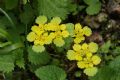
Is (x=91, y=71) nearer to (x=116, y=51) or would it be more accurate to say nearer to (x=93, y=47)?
(x=93, y=47)

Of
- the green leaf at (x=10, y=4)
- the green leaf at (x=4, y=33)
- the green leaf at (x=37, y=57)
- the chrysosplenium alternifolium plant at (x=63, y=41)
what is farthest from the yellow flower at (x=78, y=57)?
the green leaf at (x=10, y=4)

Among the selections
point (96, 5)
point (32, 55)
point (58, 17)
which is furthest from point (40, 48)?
point (96, 5)

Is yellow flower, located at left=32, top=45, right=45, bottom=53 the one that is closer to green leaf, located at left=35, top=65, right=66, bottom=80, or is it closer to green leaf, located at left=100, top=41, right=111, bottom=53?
green leaf, located at left=35, top=65, right=66, bottom=80

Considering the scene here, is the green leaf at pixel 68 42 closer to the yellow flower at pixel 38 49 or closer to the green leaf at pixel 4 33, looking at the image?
the yellow flower at pixel 38 49

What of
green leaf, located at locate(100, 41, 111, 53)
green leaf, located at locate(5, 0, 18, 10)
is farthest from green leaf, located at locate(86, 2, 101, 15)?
green leaf, located at locate(5, 0, 18, 10)

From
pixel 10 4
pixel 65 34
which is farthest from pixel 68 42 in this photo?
pixel 10 4
